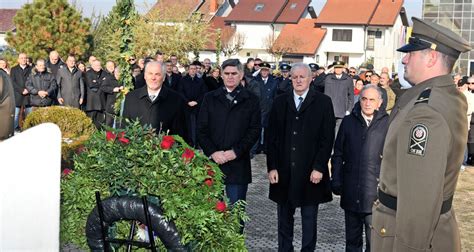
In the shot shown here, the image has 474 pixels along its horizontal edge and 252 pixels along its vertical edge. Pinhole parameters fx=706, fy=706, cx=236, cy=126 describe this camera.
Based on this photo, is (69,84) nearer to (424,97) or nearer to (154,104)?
(154,104)

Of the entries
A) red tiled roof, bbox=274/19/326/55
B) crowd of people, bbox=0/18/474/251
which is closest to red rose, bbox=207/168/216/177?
crowd of people, bbox=0/18/474/251

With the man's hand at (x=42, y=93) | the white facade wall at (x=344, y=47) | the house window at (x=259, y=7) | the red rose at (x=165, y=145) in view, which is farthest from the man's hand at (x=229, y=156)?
the house window at (x=259, y=7)

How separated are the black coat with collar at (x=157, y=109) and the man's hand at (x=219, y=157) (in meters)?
0.43

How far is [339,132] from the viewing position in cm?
673

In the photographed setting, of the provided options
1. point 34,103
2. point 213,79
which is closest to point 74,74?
point 34,103

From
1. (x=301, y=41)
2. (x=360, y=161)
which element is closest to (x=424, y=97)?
(x=360, y=161)

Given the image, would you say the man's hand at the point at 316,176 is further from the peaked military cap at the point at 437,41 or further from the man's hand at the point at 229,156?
the peaked military cap at the point at 437,41

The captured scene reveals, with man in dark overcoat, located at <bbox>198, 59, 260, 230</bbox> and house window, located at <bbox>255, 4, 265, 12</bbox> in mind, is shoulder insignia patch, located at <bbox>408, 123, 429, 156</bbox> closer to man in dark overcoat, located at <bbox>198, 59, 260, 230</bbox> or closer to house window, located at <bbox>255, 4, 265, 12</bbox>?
man in dark overcoat, located at <bbox>198, 59, 260, 230</bbox>

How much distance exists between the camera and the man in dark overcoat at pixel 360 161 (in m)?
6.35

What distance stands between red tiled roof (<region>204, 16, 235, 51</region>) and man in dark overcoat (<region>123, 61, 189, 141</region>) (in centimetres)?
6028

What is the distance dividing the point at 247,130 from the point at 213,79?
9755 millimetres

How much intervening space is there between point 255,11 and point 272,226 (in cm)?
6729

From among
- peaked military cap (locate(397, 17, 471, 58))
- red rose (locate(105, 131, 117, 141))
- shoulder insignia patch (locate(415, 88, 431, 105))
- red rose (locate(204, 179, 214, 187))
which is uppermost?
peaked military cap (locate(397, 17, 471, 58))

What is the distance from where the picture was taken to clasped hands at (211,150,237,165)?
6938 mm
